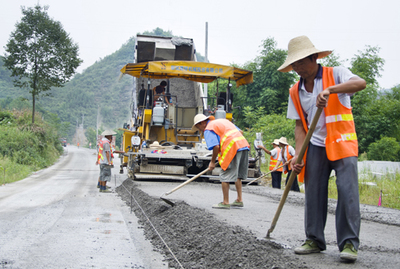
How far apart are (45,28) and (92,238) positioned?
992 inches

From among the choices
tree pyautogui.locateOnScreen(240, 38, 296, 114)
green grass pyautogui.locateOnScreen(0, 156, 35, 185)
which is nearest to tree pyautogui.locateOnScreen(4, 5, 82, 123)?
green grass pyautogui.locateOnScreen(0, 156, 35, 185)

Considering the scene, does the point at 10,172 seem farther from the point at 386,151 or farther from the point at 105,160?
the point at 386,151

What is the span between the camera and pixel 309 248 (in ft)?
12.0

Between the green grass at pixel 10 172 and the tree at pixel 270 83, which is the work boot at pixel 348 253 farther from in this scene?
the tree at pixel 270 83

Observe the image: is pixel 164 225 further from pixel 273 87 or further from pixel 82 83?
pixel 82 83

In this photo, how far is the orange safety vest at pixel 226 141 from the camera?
6.77 metres

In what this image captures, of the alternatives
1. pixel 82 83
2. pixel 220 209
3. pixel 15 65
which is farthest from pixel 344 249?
pixel 82 83

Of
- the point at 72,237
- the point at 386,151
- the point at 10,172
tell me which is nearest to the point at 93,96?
the point at 386,151

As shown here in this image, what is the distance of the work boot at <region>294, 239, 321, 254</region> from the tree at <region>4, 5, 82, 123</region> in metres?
25.7

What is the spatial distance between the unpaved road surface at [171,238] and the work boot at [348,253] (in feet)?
0.16

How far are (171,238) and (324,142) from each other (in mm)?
2345

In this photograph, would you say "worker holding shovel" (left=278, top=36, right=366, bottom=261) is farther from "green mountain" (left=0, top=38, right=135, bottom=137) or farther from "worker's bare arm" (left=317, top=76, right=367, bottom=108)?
"green mountain" (left=0, top=38, right=135, bottom=137)

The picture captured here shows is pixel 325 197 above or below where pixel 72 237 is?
above

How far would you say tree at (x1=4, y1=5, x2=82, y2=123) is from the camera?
2667 cm
